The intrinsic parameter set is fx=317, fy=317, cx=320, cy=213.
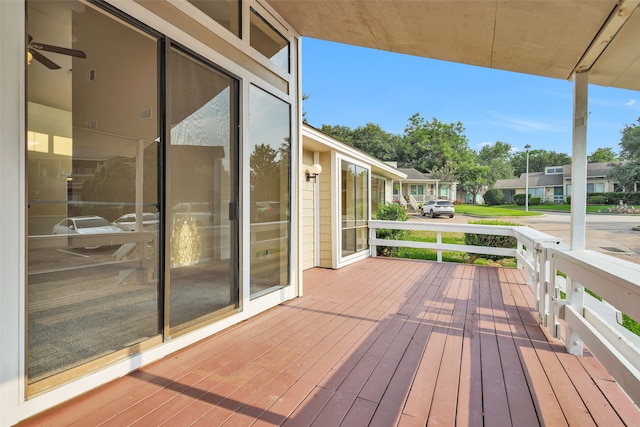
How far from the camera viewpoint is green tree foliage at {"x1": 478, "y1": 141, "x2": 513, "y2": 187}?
113 feet

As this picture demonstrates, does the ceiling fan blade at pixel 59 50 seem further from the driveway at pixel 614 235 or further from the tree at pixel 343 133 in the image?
the tree at pixel 343 133

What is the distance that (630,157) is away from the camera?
1.73 m

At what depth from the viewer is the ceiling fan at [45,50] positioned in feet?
5.41

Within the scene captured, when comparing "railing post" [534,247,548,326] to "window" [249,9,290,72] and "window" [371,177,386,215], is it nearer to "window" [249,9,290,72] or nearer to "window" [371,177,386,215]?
"window" [249,9,290,72]

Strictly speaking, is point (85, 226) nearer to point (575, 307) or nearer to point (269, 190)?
point (269, 190)

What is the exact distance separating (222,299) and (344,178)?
400 cm

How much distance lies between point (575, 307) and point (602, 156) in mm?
1137

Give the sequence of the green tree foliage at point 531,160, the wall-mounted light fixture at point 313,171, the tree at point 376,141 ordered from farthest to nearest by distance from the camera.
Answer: the green tree foliage at point 531,160 → the tree at point 376,141 → the wall-mounted light fixture at point 313,171

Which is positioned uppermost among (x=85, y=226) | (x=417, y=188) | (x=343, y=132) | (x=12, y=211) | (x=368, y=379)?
(x=343, y=132)

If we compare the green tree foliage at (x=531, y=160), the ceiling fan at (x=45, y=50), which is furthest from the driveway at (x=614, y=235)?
the green tree foliage at (x=531, y=160)

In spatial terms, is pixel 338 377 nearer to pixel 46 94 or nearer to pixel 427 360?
pixel 427 360

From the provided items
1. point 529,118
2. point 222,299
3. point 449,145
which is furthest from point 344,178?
point 529,118

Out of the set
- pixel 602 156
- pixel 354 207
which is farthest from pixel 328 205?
pixel 602 156

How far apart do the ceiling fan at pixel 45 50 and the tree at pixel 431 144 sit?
30815 millimetres
